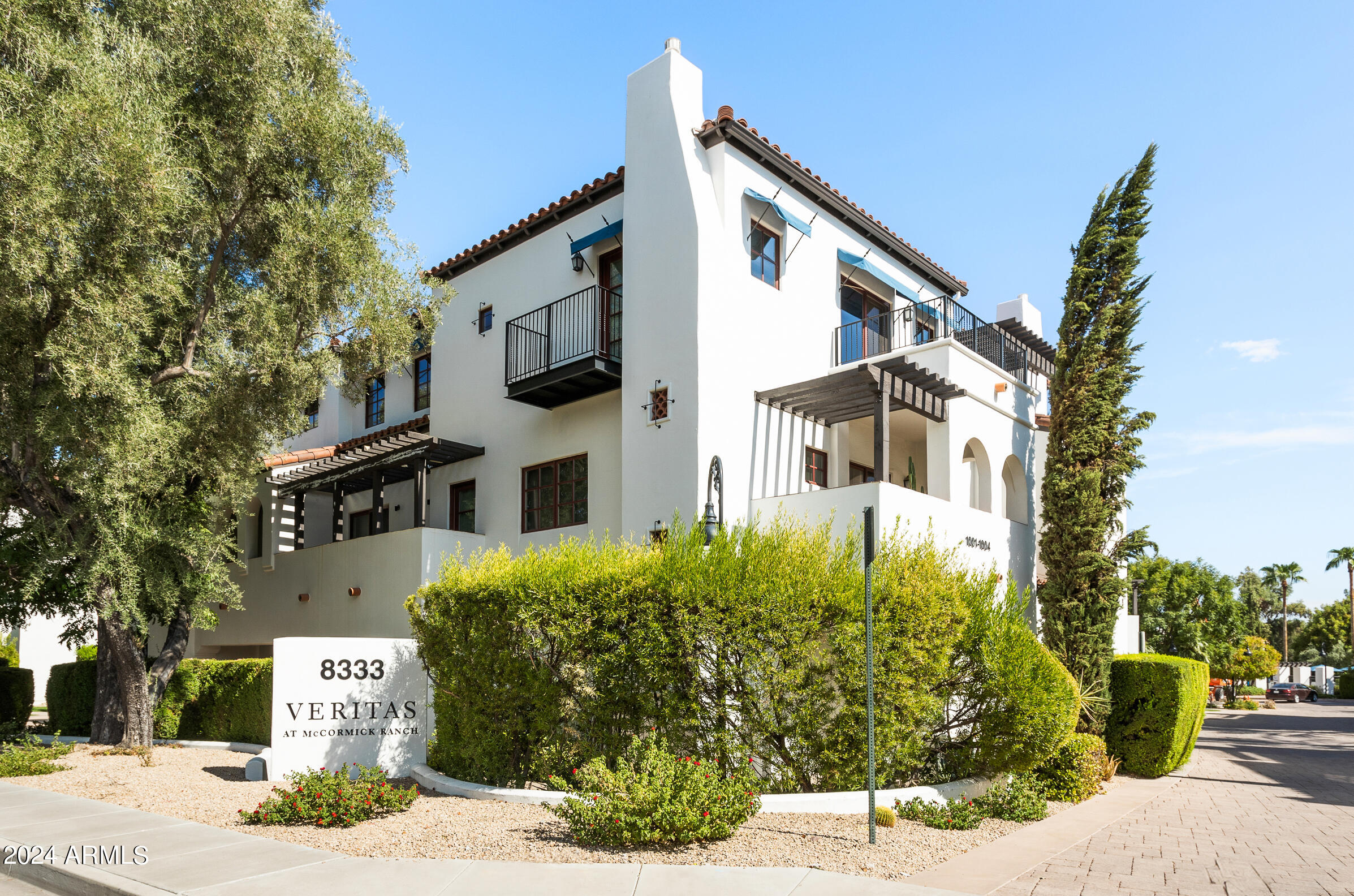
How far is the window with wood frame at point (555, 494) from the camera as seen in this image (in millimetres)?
16250

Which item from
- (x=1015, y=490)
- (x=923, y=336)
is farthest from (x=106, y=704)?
(x=923, y=336)

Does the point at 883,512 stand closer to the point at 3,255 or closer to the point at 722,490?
the point at 722,490

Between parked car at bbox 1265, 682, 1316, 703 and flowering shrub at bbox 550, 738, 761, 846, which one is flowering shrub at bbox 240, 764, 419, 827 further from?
parked car at bbox 1265, 682, 1316, 703

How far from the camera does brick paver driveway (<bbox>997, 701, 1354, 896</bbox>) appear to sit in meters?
7.12

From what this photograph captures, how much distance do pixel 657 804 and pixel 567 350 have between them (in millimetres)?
10128

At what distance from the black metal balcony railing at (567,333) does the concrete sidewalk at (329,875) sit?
9463 millimetres

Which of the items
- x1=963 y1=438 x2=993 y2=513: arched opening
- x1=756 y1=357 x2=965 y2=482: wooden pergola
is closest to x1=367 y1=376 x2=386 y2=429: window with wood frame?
x1=756 y1=357 x2=965 y2=482: wooden pergola

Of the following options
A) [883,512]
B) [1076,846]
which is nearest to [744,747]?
[1076,846]

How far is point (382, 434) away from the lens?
792 inches

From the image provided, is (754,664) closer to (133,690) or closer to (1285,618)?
(133,690)

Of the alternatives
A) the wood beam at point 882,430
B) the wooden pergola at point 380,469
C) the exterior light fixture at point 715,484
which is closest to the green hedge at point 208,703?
the wooden pergola at point 380,469

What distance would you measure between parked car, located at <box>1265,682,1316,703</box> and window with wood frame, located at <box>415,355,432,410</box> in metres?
48.0

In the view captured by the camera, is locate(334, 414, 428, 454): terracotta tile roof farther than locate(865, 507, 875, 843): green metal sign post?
Yes

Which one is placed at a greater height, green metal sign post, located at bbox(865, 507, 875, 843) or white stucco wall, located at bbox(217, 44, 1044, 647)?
white stucco wall, located at bbox(217, 44, 1044, 647)
